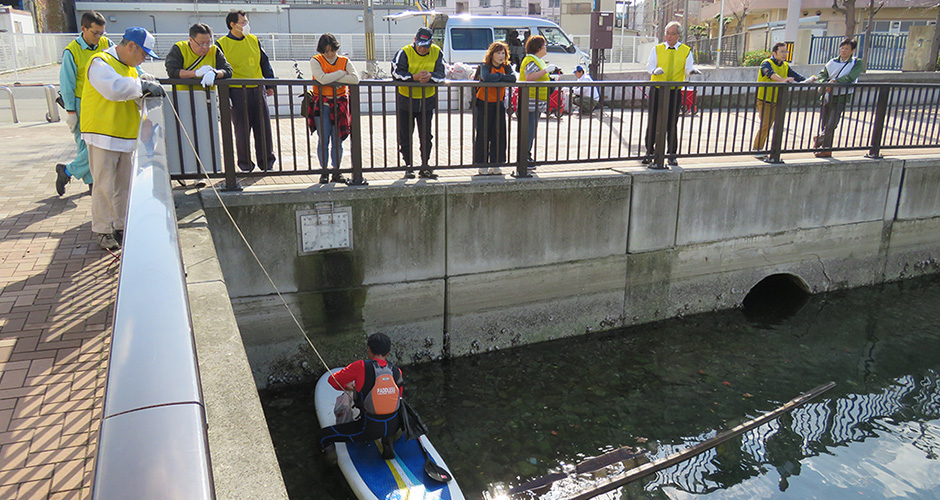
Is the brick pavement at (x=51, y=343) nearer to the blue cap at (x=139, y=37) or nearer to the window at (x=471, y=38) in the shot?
the blue cap at (x=139, y=37)

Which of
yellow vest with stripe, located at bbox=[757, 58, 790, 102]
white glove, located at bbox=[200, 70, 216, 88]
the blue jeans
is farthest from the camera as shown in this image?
yellow vest with stripe, located at bbox=[757, 58, 790, 102]

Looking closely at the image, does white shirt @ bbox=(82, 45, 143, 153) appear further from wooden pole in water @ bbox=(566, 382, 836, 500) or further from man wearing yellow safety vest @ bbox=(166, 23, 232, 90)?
wooden pole in water @ bbox=(566, 382, 836, 500)

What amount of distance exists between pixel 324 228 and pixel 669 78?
5006 millimetres

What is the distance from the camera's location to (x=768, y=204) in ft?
27.0

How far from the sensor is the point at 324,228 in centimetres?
611

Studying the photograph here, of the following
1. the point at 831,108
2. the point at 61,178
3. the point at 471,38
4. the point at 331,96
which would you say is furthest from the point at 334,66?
the point at 471,38

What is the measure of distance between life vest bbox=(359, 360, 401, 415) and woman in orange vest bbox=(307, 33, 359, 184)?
7.56 feet

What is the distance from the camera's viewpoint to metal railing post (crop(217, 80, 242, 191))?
5.71 meters

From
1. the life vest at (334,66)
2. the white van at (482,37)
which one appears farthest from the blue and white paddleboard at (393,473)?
the white van at (482,37)

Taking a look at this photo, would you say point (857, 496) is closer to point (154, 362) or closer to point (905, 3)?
point (154, 362)

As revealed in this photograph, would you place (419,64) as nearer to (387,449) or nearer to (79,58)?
(79,58)

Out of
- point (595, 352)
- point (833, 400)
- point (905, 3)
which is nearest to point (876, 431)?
point (833, 400)

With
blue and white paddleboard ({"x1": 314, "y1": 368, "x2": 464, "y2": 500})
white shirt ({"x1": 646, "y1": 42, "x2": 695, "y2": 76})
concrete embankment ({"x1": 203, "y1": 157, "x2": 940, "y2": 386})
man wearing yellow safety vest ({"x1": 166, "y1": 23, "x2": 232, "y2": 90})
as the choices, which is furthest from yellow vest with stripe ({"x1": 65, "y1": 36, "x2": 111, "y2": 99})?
white shirt ({"x1": 646, "y1": 42, "x2": 695, "y2": 76})

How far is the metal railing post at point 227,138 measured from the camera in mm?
5711
